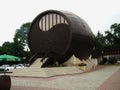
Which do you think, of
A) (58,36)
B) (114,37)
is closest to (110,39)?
(114,37)

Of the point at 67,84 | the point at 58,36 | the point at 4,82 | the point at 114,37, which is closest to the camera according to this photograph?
the point at 4,82

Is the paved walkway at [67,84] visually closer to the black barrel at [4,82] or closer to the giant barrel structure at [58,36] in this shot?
the black barrel at [4,82]

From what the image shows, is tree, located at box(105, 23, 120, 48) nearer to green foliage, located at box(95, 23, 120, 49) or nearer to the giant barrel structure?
green foliage, located at box(95, 23, 120, 49)

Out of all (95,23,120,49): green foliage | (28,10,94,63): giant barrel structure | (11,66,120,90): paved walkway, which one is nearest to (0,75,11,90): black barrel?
(11,66,120,90): paved walkway

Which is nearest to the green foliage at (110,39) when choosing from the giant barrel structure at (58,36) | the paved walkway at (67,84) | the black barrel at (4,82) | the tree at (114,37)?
the tree at (114,37)

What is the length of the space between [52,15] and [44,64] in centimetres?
835

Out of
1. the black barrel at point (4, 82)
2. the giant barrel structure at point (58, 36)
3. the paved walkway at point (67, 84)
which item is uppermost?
the giant barrel structure at point (58, 36)

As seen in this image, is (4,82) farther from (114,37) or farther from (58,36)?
(114,37)

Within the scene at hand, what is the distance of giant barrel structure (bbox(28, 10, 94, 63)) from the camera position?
40406mm

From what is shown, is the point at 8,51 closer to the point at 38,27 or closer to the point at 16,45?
the point at 16,45

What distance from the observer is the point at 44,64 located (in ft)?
126

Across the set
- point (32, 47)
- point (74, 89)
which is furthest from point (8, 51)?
point (74, 89)

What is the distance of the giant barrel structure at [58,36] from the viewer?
133ft

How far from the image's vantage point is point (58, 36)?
40.8 m
